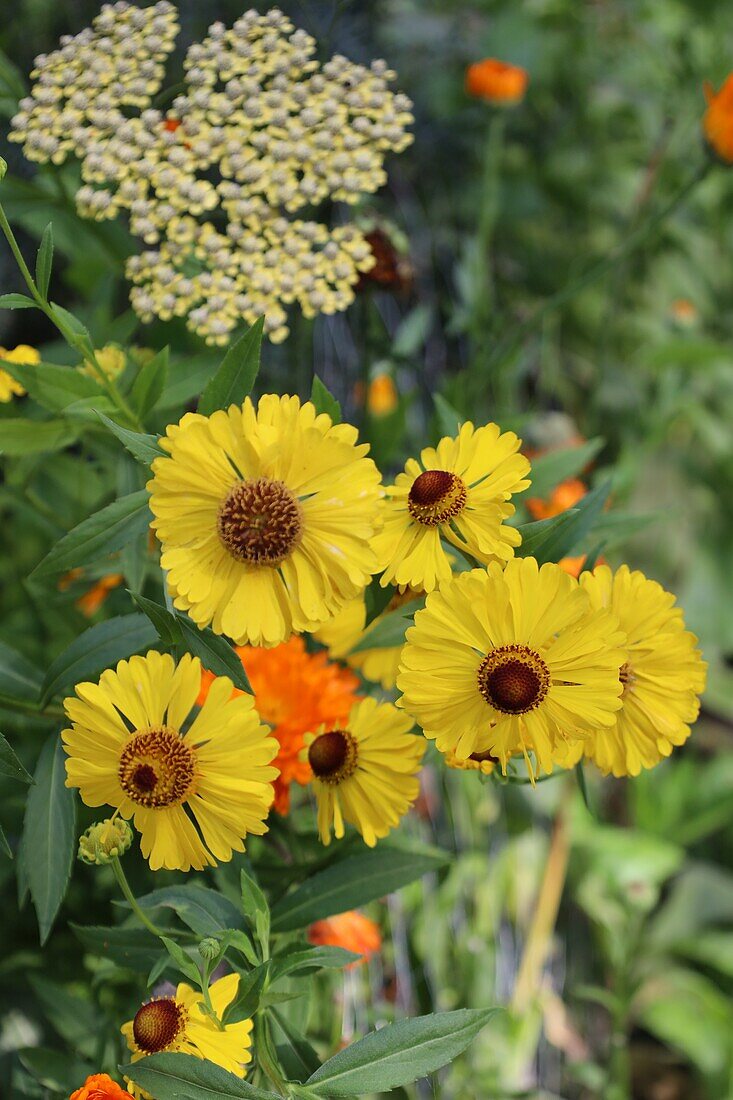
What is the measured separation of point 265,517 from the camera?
33cm

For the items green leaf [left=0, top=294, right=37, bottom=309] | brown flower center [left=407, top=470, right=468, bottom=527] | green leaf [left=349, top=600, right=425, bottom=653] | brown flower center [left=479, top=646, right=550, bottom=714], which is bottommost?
green leaf [left=349, top=600, right=425, bottom=653]

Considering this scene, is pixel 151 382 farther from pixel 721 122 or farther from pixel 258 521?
pixel 721 122

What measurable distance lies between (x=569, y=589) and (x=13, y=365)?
0.25 metres

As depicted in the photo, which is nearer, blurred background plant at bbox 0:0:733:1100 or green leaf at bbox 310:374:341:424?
green leaf at bbox 310:374:341:424

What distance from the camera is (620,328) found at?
142 centimetres

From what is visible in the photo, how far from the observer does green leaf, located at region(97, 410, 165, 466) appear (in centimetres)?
34

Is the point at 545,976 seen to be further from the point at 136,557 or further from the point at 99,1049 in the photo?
the point at 136,557

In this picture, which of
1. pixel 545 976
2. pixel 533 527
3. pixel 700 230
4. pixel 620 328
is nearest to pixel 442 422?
pixel 533 527

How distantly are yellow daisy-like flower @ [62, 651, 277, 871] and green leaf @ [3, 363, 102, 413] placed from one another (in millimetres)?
150

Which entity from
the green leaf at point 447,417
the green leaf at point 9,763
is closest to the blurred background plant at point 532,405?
the green leaf at point 447,417

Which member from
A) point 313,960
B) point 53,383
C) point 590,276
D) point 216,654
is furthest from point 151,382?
point 590,276

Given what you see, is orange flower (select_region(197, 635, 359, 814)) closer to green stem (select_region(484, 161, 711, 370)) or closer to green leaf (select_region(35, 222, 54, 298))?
green leaf (select_region(35, 222, 54, 298))

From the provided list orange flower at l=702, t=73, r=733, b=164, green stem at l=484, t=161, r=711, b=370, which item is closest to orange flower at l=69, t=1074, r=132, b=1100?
green stem at l=484, t=161, r=711, b=370

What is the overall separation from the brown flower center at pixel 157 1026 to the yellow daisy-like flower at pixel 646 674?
0.18m
